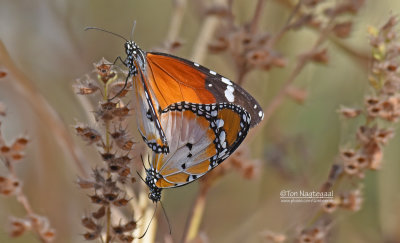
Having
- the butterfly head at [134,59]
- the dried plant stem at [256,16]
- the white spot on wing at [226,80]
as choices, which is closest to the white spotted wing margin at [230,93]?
the white spot on wing at [226,80]

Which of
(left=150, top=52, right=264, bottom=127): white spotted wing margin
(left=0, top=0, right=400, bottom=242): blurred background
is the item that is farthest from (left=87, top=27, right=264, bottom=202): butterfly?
(left=0, top=0, right=400, bottom=242): blurred background

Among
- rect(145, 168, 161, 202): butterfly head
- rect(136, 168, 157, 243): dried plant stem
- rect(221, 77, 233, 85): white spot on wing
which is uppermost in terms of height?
rect(221, 77, 233, 85): white spot on wing

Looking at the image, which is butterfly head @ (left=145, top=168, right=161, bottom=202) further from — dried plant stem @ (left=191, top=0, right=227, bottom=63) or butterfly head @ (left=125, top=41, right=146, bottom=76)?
dried plant stem @ (left=191, top=0, right=227, bottom=63)

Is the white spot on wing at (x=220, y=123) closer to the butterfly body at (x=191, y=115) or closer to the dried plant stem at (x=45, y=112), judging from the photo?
the butterfly body at (x=191, y=115)

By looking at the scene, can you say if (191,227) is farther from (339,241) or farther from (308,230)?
(339,241)

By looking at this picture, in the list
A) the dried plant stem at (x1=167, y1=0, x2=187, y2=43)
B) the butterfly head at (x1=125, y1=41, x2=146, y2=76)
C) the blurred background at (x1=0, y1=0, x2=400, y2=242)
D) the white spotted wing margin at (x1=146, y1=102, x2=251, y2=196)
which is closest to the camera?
the butterfly head at (x1=125, y1=41, x2=146, y2=76)

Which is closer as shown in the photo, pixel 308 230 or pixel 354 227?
pixel 308 230

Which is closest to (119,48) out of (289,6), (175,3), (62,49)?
(62,49)
